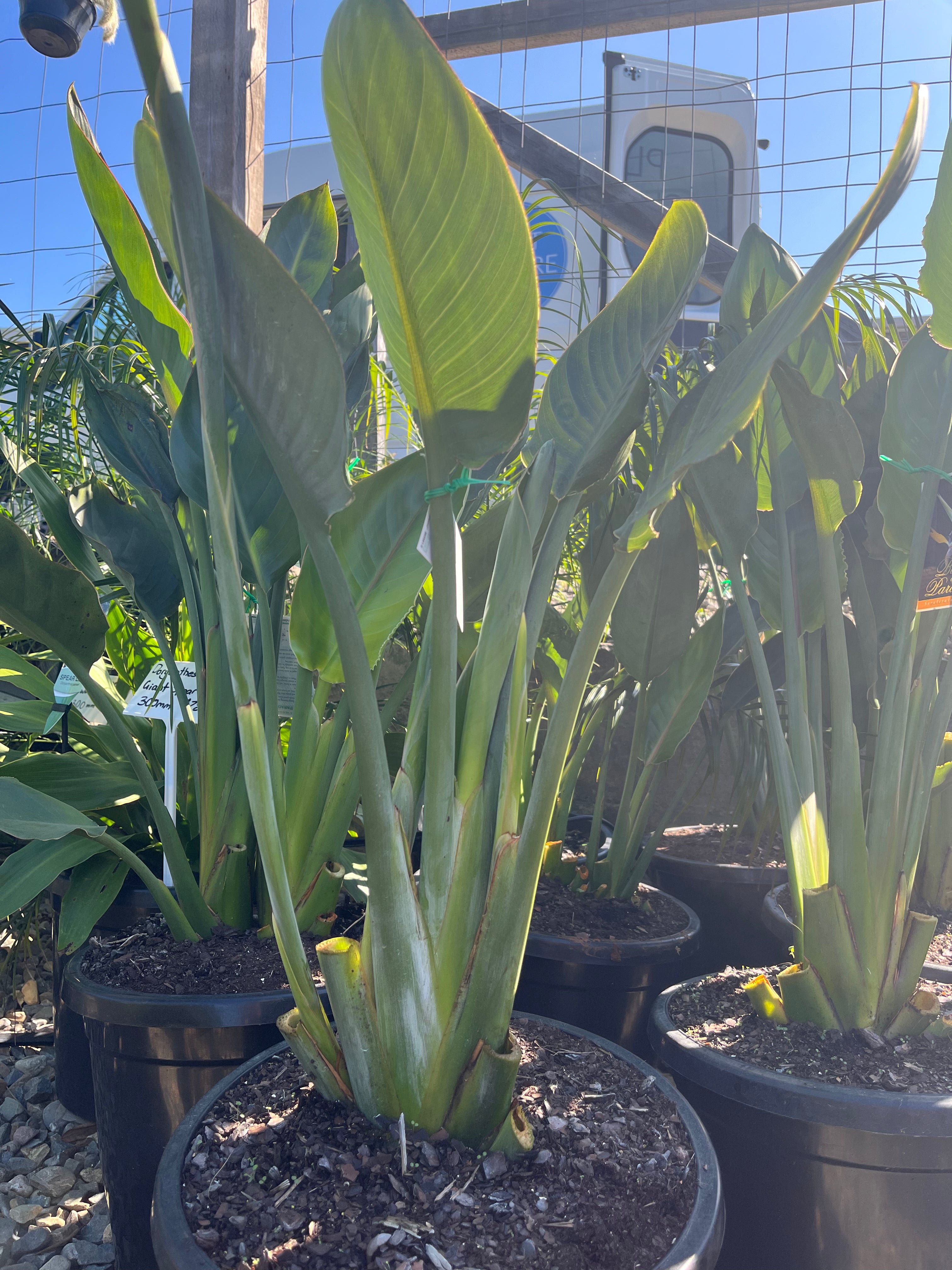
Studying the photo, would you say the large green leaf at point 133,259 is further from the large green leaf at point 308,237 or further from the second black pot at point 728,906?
the second black pot at point 728,906

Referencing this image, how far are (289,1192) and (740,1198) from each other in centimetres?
44

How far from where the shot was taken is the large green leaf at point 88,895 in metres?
0.99

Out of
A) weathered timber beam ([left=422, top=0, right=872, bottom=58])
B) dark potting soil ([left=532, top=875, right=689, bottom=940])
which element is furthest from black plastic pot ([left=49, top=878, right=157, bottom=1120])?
weathered timber beam ([left=422, top=0, right=872, bottom=58])

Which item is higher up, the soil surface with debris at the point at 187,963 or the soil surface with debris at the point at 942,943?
the soil surface with debris at the point at 187,963

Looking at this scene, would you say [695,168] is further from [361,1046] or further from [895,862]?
[361,1046]

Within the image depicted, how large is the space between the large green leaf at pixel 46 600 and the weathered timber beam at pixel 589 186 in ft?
4.39

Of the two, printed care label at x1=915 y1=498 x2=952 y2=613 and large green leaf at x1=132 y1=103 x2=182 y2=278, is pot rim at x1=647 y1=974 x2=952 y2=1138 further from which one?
large green leaf at x1=132 y1=103 x2=182 y2=278

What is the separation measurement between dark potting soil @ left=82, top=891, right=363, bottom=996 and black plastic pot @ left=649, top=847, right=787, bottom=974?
66cm

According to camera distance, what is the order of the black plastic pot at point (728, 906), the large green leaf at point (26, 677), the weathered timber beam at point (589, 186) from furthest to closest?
1. the weathered timber beam at point (589, 186)
2. the black plastic pot at point (728, 906)
3. the large green leaf at point (26, 677)

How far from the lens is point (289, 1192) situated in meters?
0.61

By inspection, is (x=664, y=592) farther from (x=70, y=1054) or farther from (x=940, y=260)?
(x=70, y=1054)

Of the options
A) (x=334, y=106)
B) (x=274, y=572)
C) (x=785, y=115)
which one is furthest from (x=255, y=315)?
(x=785, y=115)

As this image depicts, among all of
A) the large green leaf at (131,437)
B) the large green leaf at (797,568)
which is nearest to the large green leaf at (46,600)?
the large green leaf at (131,437)

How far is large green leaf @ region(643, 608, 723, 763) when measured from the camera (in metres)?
1.16
